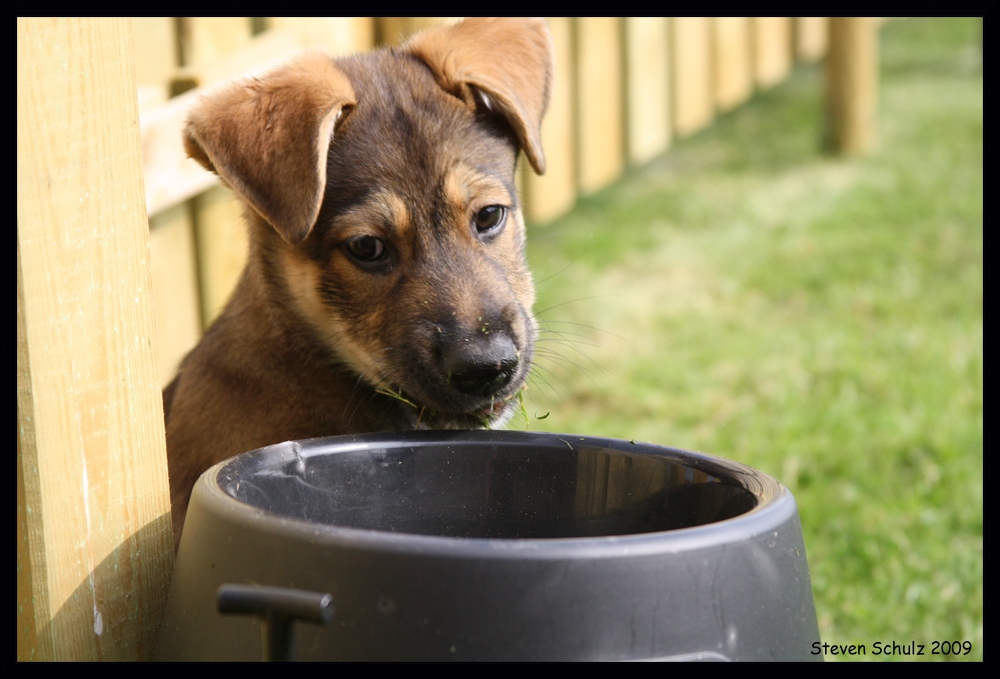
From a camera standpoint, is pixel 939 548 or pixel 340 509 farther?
pixel 939 548

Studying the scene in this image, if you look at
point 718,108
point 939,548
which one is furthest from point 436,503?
point 718,108

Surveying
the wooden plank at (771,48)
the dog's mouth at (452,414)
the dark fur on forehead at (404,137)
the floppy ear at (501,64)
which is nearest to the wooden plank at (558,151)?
the wooden plank at (771,48)

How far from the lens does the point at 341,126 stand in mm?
3010

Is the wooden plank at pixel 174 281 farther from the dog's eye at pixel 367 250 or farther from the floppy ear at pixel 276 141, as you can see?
the dog's eye at pixel 367 250

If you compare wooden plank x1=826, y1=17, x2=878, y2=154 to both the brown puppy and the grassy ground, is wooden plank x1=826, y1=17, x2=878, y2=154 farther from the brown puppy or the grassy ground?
the brown puppy

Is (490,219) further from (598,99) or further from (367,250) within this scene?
(598,99)

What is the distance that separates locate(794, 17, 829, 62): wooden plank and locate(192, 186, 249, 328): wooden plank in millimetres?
7583

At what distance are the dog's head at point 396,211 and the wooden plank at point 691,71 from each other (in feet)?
19.1

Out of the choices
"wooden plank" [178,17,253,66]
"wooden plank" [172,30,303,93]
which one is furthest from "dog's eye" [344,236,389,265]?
"wooden plank" [178,17,253,66]

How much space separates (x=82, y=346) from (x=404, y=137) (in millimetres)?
1363

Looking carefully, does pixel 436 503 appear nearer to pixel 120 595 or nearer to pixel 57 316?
pixel 120 595

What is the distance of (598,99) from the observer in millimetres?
7902

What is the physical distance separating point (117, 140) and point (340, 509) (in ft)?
2.68

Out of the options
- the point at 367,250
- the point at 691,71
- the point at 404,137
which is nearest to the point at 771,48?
the point at 691,71
